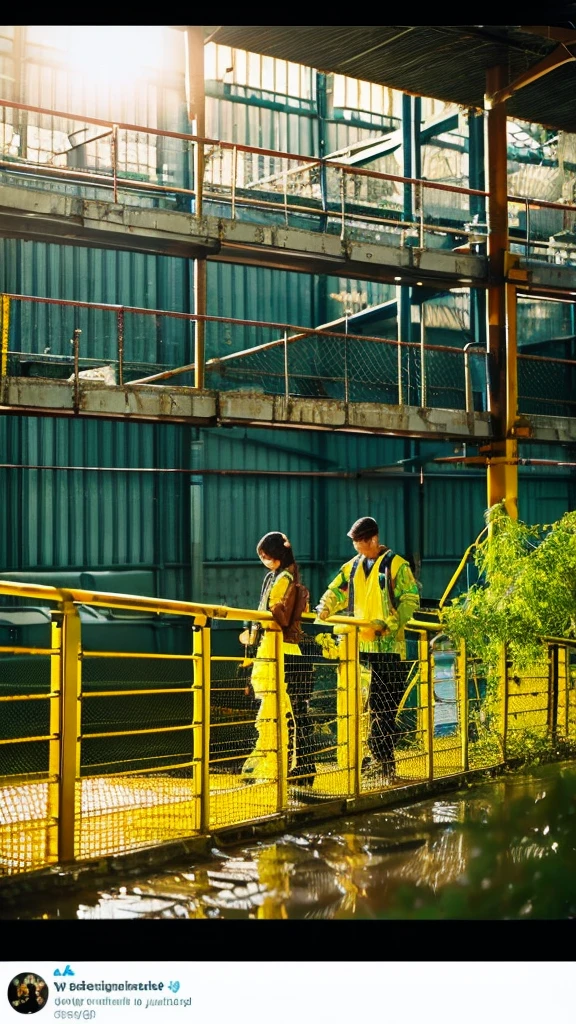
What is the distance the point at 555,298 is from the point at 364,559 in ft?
26.9

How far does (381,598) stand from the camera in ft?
23.1

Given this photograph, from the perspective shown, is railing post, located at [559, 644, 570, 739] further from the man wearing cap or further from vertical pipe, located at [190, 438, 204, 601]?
vertical pipe, located at [190, 438, 204, 601]

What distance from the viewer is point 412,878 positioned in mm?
4953

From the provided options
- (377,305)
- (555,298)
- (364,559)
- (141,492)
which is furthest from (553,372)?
(364,559)

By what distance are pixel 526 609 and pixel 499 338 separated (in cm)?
636

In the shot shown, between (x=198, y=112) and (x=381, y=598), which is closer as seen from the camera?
(x=381, y=598)

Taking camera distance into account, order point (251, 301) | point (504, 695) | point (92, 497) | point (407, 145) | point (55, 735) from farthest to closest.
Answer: point (251, 301) < point (407, 145) < point (92, 497) < point (504, 695) < point (55, 735)

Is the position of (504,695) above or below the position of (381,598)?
below

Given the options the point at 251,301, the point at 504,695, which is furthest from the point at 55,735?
the point at 251,301

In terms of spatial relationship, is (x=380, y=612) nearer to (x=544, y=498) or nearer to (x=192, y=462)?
(x=192, y=462)

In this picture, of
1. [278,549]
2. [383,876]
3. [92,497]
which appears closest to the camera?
[383,876]

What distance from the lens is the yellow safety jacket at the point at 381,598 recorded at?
6.93m
